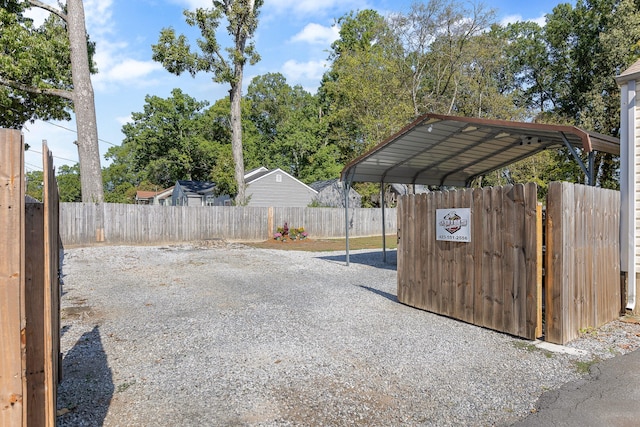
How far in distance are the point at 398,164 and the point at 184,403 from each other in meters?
8.82

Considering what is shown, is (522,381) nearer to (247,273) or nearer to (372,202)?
(247,273)

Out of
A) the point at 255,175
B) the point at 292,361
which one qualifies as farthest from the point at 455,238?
the point at 255,175

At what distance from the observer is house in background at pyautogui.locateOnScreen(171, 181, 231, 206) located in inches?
1248

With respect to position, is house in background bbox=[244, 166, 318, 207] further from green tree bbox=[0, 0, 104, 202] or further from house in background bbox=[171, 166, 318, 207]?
green tree bbox=[0, 0, 104, 202]

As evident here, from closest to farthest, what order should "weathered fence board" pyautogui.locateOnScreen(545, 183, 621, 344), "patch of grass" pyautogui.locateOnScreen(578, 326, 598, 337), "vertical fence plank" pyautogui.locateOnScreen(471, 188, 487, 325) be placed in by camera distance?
1. "weathered fence board" pyautogui.locateOnScreen(545, 183, 621, 344)
2. "patch of grass" pyautogui.locateOnScreen(578, 326, 598, 337)
3. "vertical fence plank" pyautogui.locateOnScreen(471, 188, 487, 325)

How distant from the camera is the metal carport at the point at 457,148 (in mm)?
6807

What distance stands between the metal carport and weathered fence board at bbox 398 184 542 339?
1.88 metres

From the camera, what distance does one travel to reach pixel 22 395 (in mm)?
1693

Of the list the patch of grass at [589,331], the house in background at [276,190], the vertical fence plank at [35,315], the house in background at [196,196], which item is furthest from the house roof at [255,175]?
the vertical fence plank at [35,315]

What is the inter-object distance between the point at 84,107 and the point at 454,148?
1504 centimetres

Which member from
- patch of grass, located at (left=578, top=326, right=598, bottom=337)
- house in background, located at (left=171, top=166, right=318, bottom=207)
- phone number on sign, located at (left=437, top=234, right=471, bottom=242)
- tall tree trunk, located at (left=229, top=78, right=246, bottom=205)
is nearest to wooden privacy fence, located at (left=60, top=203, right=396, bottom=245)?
tall tree trunk, located at (left=229, top=78, right=246, bottom=205)

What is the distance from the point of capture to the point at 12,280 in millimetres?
1664

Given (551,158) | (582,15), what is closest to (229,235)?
(551,158)

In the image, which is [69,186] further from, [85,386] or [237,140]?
[85,386]
